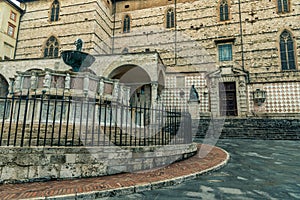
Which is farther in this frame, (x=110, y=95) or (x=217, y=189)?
(x=110, y=95)

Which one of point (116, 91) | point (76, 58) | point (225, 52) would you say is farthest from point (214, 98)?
point (76, 58)

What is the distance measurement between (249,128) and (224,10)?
1365cm

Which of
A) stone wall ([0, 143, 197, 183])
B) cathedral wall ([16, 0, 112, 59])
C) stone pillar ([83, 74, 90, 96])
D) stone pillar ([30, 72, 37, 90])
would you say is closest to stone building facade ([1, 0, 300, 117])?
cathedral wall ([16, 0, 112, 59])

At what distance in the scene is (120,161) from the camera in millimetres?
4246


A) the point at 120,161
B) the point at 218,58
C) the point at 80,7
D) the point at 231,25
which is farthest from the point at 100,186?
the point at 80,7

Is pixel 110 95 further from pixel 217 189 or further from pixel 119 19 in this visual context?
pixel 119 19

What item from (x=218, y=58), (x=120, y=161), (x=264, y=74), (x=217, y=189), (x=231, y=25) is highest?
(x=231, y=25)

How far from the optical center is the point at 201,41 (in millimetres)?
20531

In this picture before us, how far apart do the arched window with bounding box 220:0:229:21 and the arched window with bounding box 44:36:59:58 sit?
18.1 m

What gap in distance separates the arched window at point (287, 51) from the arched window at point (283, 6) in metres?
2.12

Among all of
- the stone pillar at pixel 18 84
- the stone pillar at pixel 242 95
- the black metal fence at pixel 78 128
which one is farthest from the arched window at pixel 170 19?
the stone pillar at pixel 18 84

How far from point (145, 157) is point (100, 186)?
147cm

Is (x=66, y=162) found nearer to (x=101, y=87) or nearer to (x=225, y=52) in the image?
(x=101, y=87)

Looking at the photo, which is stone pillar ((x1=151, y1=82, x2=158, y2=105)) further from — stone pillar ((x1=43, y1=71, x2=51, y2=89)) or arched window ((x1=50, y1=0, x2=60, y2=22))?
arched window ((x1=50, y1=0, x2=60, y2=22))
